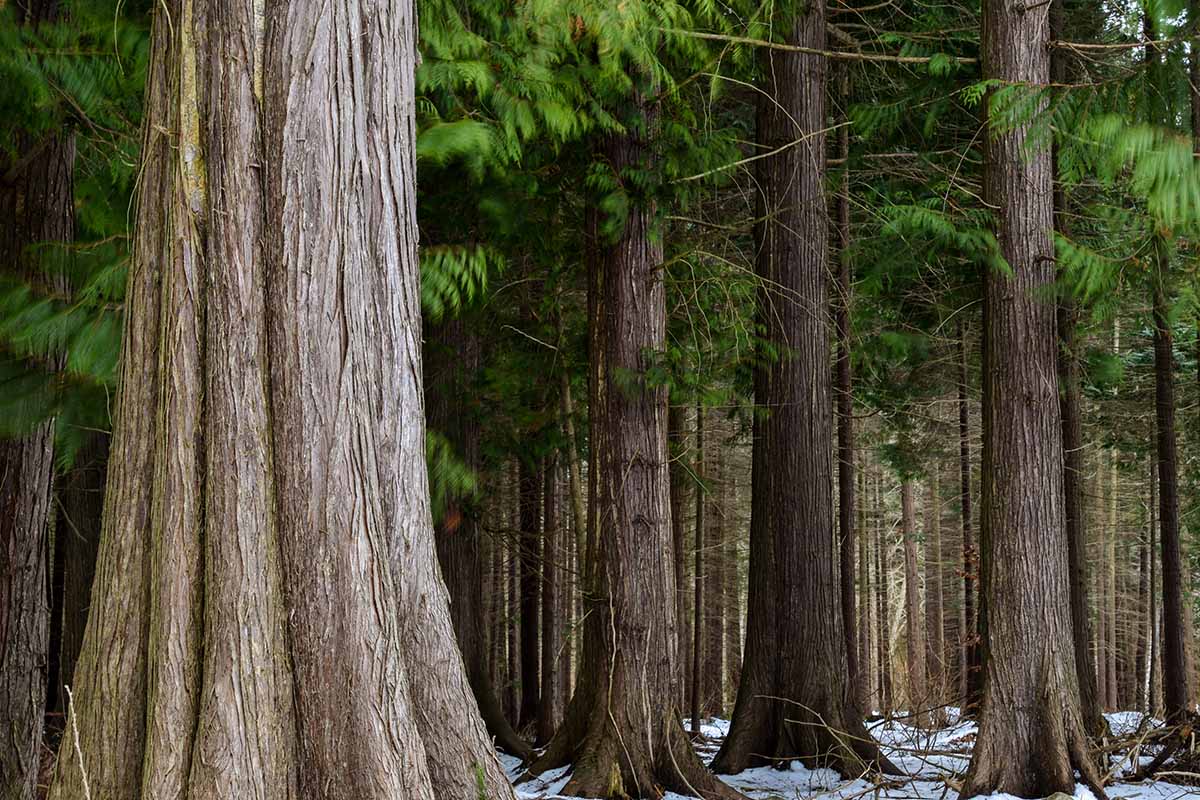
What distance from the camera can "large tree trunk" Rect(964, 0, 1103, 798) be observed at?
7.45 m

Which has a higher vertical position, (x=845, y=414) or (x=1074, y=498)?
(x=845, y=414)

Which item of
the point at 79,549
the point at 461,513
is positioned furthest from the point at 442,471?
the point at 79,549

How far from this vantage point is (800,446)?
32.9ft

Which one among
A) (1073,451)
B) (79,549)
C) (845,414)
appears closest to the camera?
(1073,451)

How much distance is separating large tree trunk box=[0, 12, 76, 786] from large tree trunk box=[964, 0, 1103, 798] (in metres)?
5.95

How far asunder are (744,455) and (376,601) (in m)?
21.4

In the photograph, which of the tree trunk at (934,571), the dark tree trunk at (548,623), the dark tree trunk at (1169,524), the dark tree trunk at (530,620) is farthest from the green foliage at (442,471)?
the tree trunk at (934,571)

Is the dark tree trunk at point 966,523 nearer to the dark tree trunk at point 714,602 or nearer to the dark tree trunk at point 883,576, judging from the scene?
the dark tree trunk at point 714,602

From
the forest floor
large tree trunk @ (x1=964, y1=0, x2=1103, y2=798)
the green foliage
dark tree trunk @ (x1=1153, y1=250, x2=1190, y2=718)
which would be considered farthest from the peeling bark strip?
dark tree trunk @ (x1=1153, y1=250, x2=1190, y2=718)

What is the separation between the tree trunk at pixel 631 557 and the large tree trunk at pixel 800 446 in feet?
5.92

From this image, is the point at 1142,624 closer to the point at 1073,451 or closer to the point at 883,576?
the point at 883,576

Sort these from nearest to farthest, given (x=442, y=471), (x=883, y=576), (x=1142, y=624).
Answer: (x=442, y=471) → (x=1142, y=624) → (x=883, y=576)

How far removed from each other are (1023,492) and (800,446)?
2584mm

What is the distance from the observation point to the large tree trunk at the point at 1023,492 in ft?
24.4
